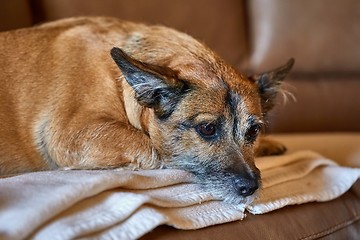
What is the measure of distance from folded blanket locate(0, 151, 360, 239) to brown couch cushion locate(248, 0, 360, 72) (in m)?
1.02

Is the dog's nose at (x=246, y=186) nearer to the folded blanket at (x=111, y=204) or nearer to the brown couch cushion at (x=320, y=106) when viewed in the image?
the folded blanket at (x=111, y=204)

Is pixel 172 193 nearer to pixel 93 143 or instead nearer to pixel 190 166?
pixel 190 166

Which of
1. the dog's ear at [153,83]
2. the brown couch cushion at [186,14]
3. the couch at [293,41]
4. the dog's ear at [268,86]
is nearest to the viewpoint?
the dog's ear at [153,83]

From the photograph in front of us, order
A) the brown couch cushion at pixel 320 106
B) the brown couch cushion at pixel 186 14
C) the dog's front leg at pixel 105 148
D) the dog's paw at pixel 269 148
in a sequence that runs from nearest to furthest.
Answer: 1. the dog's front leg at pixel 105 148
2. the dog's paw at pixel 269 148
3. the brown couch cushion at pixel 186 14
4. the brown couch cushion at pixel 320 106

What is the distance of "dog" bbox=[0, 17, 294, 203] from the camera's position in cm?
147

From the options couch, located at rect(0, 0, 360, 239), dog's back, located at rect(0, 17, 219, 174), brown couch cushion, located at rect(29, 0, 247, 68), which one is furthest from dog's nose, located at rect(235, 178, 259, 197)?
brown couch cushion, located at rect(29, 0, 247, 68)

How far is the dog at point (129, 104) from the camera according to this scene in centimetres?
147

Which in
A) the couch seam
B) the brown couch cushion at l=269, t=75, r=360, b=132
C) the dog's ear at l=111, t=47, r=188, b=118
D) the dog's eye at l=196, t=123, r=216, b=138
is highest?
the dog's ear at l=111, t=47, r=188, b=118

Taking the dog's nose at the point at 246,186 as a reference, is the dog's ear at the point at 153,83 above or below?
above

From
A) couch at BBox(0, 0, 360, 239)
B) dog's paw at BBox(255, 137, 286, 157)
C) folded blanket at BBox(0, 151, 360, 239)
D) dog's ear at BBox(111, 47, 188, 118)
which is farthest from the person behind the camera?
couch at BBox(0, 0, 360, 239)

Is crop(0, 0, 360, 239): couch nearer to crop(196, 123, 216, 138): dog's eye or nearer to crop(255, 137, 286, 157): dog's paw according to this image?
crop(255, 137, 286, 157): dog's paw

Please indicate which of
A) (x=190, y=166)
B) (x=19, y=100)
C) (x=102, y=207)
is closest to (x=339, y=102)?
(x=190, y=166)

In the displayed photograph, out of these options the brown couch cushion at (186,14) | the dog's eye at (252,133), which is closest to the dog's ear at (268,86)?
the dog's eye at (252,133)

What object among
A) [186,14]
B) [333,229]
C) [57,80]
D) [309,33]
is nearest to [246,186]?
[333,229]
